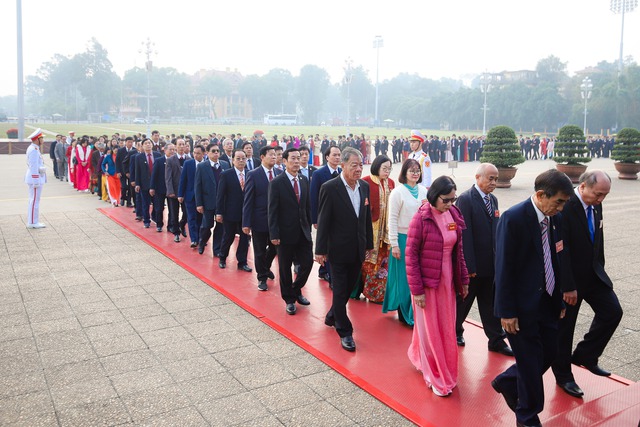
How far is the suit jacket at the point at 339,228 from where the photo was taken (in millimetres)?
4715

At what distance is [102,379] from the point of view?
4.17 metres

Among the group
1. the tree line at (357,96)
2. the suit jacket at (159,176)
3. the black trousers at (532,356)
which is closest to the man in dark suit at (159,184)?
the suit jacket at (159,176)

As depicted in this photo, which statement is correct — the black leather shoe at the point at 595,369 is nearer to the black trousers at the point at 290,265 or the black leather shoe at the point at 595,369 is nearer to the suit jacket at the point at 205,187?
the black trousers at the point at 290,265

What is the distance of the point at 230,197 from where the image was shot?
289 inches

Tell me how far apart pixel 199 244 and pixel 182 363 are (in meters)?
4.19

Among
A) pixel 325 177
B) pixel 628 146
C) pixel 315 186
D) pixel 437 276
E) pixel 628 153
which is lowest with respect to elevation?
pixel 437 276

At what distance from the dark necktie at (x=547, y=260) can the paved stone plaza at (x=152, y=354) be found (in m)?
1.29

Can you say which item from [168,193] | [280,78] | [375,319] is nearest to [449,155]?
[168,193]

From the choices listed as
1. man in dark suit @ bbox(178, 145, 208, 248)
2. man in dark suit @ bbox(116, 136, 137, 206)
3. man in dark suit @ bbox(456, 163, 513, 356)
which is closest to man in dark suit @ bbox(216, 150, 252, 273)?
man in dark suit @ bbox(178, 145, 208, 248)

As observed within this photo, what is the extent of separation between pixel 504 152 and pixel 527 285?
14.6m

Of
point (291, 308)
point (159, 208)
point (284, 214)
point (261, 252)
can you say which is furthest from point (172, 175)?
point (291, 308)

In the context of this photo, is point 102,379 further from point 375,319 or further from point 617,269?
point 617,269

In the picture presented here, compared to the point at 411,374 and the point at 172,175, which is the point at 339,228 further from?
the point at 172,175

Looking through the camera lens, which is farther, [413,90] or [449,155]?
[413,90]
